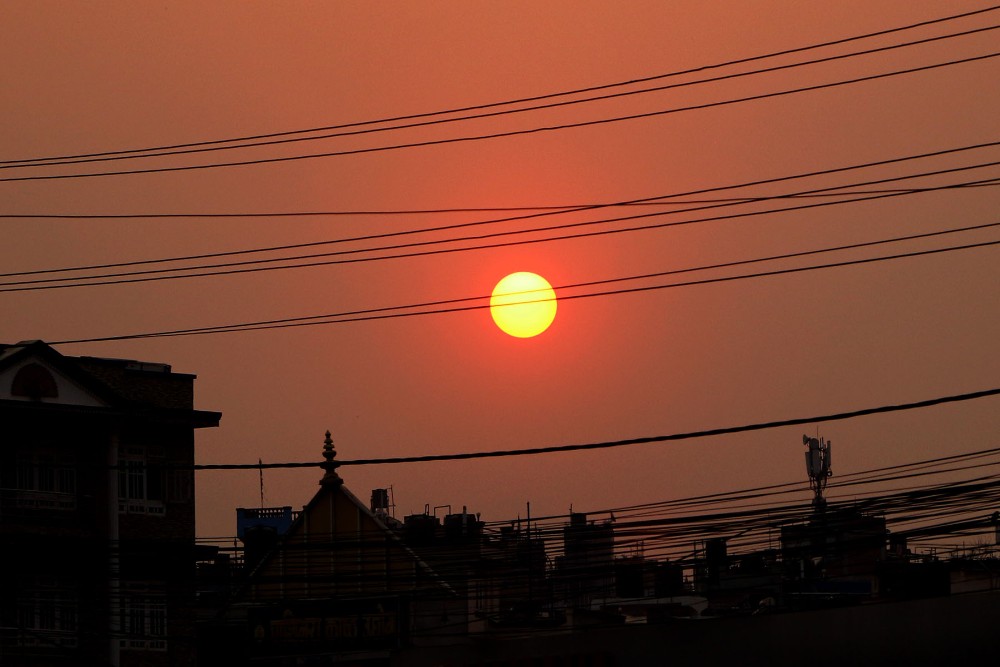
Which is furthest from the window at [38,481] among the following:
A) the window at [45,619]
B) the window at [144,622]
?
the window at [144,622]

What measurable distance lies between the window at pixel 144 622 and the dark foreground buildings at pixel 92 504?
1.5 inches

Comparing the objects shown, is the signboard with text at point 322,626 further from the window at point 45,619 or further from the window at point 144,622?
the window at point 45,619

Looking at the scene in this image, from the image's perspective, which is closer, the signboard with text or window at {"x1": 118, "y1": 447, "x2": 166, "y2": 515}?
the signboard with text

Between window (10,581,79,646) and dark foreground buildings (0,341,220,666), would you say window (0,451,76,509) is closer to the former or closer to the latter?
dark foreground buildings (0,341,220,666)

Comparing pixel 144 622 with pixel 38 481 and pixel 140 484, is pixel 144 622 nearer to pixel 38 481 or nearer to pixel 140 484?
pixel 140 484

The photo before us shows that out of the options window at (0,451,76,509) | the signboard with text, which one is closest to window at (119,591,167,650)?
window at (0,451,76,509)

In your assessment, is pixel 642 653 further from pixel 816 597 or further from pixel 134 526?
pixel 134 526

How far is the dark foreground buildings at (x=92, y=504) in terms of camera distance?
138 feet

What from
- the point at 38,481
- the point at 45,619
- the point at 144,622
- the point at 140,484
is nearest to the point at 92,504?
the point at 38,481

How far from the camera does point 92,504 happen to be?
145 feet

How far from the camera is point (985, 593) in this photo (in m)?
25.6

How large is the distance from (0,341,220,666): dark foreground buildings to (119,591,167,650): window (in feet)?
0.13

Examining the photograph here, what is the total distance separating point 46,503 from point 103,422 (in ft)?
8.74

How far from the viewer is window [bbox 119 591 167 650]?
43906mm
